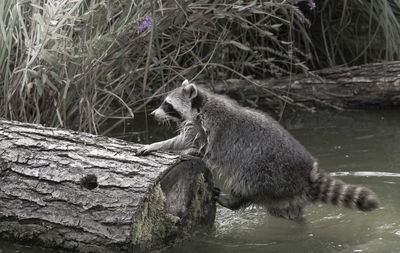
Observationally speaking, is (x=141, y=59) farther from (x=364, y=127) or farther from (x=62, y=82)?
(x=364, y=127)

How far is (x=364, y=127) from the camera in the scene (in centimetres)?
701

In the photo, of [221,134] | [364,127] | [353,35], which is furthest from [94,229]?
[353,35]

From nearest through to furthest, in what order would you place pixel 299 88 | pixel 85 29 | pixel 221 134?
1. pixel 221 134
2. pixel 85 29
3. pixel 299 88

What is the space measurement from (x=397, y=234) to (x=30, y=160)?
2.27m

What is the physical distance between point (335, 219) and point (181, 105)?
51.0 inches

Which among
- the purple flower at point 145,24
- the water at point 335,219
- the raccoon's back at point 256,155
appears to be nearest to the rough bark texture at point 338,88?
the water at point 335,219

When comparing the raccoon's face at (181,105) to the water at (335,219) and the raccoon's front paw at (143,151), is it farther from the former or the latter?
the water at (335,219)

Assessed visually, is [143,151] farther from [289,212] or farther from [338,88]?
[338,88]

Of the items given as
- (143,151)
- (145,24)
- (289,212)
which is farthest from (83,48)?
(289,212)

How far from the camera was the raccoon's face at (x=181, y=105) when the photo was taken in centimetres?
489

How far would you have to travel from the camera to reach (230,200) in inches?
188

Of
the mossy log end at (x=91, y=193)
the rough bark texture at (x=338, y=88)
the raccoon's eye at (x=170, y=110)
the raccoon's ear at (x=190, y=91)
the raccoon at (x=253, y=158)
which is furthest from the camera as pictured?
the rough bark texture at (x=338, y=88)

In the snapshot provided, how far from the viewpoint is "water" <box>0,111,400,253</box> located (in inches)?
170

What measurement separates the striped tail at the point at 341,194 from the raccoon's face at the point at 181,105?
3.21 ft
